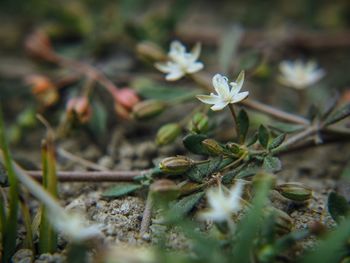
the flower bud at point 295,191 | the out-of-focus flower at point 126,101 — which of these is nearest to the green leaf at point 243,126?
the flower bud at point 295,191

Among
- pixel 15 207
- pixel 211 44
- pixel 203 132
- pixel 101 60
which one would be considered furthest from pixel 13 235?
pixel 211 44

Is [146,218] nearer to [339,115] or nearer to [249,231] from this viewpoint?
[249,231]

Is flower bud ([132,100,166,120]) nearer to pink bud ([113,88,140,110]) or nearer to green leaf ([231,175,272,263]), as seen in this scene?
pink bud ([113,88,140,110])

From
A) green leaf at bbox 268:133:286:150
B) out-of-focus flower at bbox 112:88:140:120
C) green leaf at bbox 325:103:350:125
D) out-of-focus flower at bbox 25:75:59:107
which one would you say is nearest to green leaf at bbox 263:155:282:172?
green leaf at bbox 268:133:286:150

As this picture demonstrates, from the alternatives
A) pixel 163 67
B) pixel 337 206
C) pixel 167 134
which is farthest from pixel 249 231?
pixel 163 67

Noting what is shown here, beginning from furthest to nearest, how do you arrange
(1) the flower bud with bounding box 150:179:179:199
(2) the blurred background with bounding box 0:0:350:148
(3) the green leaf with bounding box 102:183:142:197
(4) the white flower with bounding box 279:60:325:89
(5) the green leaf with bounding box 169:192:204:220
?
(2) the blurred background with bounding box 0:0:350:148 → (4) the white flower with bounding box 279:60:325:89 → (3) the green leaf with bounding box 102:183:142:197 → (5) the green leaf with bounding box 169:192:204:220 → (1) the flower bud with bounding box 150:179:179:199

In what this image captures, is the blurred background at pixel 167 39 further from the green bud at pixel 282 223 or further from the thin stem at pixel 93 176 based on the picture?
the green bud at pixel 282 223
